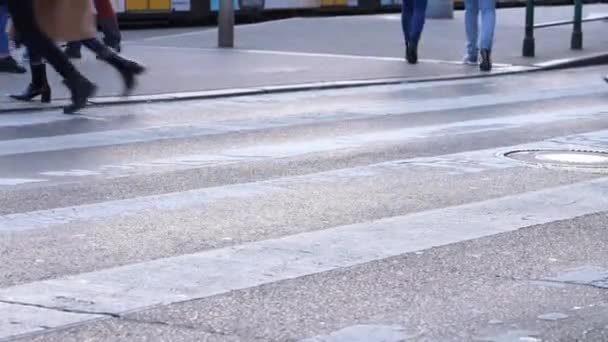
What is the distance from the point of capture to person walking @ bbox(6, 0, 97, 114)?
1112 cm

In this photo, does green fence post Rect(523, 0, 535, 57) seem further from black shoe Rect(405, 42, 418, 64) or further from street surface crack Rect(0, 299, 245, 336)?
street surface crack Rect(0, 299, 245, 336)

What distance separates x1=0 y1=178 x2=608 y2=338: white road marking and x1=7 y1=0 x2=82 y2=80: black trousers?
4.12 m

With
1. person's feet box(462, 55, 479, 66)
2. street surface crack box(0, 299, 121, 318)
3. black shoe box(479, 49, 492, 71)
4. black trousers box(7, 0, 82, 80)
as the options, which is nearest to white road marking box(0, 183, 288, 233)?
street surface crack box(0, 299, 121, 318)

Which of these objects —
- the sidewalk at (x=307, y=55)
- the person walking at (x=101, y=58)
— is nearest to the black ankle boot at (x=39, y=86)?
the person walking at (x=101, y=58)

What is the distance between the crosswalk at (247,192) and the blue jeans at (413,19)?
423cm

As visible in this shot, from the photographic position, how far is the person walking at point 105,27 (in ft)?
52.9

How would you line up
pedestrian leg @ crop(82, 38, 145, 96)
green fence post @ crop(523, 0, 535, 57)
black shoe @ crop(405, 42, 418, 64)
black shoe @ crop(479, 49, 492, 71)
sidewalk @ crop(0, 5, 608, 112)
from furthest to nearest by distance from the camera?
green fence post @ crop(523, 0, 535, 57)
black shoe @ crop(405, 42, 418, 64)
black shoe @ crop(479, 49, 492, 71)
sidewalk @ crop(0, 5, 608, 112)
pedestrian leg @ crop(82, 38, 145, 96)

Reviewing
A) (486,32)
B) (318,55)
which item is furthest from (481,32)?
(318,55)

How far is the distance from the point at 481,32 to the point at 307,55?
236 centimetres

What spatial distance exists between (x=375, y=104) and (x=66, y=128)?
3.36 metres

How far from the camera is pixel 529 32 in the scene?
19.4m

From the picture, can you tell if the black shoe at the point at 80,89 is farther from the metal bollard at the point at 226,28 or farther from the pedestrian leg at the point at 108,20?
the metal bollard at the point at 226,28

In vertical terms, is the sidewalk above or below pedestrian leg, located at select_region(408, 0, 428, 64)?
below

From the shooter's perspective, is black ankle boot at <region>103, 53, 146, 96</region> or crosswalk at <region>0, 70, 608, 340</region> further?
black ankle boot at <region>103, 53, 146, 96</region>
